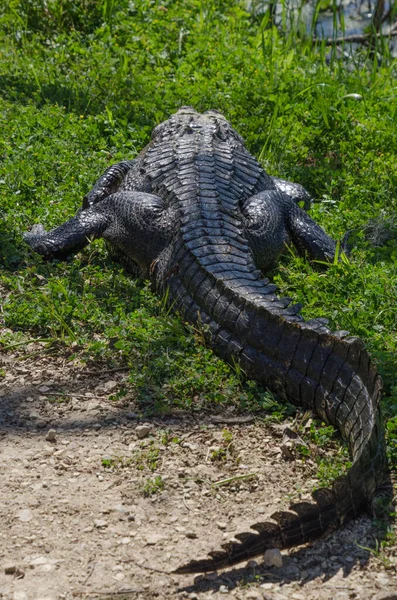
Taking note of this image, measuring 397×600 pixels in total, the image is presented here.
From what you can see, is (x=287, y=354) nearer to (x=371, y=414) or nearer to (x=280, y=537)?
(x=371, y=414)

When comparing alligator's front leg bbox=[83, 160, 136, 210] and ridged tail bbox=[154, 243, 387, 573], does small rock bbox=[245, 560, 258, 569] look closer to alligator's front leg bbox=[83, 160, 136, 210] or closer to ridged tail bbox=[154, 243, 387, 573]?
ridged tail bbox=[154, 243, 387, 573]

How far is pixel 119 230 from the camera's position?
17.6ft

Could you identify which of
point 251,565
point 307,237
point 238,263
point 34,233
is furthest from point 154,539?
point 34,233

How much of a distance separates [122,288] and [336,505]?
7.87 ft

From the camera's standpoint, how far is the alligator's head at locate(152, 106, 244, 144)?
607cm

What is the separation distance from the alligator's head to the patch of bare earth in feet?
7.24

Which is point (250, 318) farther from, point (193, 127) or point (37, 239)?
point (193, 127)

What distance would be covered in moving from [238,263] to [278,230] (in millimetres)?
774

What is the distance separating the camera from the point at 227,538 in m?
3.33

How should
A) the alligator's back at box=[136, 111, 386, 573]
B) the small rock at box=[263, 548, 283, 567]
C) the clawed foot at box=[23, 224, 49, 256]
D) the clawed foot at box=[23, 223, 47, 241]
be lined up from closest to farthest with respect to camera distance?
the small rock at box=[263, 548, 283, 567] < the alligator's back at box=[136, 111, 386, 573] < the clawed foot at box=[23, 224, 49, 256] < the clawed foot at box=[23, 223, 47, 241]

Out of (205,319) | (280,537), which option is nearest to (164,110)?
(205,319)

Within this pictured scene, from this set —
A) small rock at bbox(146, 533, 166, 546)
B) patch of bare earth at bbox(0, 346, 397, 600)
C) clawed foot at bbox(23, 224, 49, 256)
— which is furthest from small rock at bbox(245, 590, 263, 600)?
clawed foot at bbox(23, 224, 49, 256)

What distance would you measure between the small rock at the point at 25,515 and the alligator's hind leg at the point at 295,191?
10.6 feet

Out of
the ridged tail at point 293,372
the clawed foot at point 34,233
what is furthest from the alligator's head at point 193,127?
the ridged tail at point 293,372
